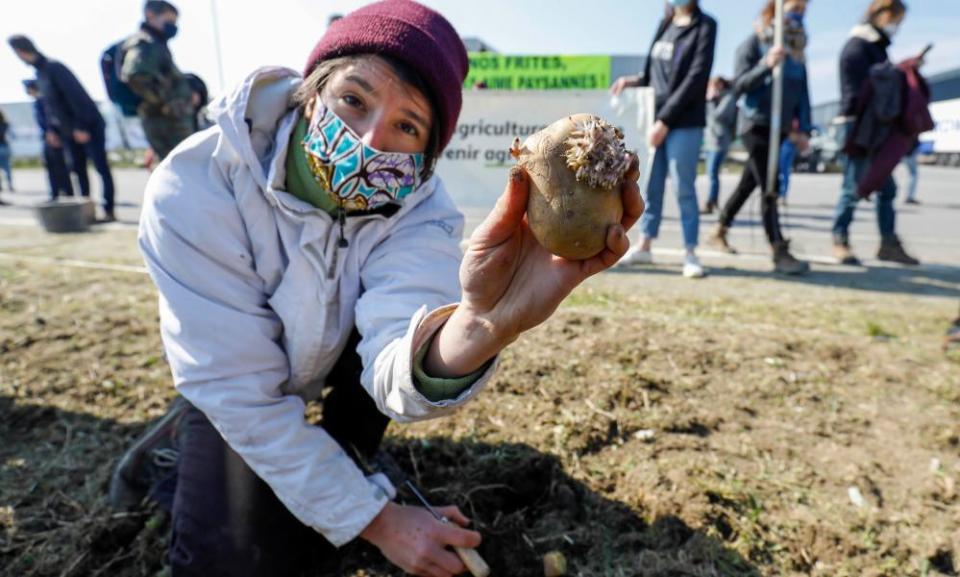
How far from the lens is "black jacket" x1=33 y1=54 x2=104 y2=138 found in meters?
6.14

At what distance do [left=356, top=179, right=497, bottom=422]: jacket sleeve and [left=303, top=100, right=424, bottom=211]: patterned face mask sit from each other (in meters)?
0.14

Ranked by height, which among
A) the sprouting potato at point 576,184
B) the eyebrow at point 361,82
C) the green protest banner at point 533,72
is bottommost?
the sprouting potato at point 576,184

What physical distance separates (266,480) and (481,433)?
31.7 inches

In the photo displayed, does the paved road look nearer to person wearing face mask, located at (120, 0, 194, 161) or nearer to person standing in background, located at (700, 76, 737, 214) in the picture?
person standing in background, located at (700, 76, 737, 214)

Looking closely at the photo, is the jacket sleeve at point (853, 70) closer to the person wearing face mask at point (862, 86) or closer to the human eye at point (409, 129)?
the person wearing face mask at point (862, 86)

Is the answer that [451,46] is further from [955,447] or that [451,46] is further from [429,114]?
[955,447]

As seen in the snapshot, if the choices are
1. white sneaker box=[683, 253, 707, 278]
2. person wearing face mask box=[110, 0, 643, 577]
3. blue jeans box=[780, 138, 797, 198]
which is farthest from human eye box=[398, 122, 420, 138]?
blue jeans box=[780, 138, 797, 198]

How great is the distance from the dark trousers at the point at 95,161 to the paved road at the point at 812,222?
36 centimetres

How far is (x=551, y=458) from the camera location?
1.89 metres

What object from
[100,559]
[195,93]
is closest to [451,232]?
[100,559]

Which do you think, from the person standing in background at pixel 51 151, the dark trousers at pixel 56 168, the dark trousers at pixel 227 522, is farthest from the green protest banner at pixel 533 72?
the dark trousers at pixel 227 522

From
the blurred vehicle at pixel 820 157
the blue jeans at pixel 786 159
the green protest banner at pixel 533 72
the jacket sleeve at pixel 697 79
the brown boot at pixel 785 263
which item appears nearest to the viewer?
the jacket sleeve at pixel 697 79

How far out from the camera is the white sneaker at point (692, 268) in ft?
13.2

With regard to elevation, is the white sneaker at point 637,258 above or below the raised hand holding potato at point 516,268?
below
